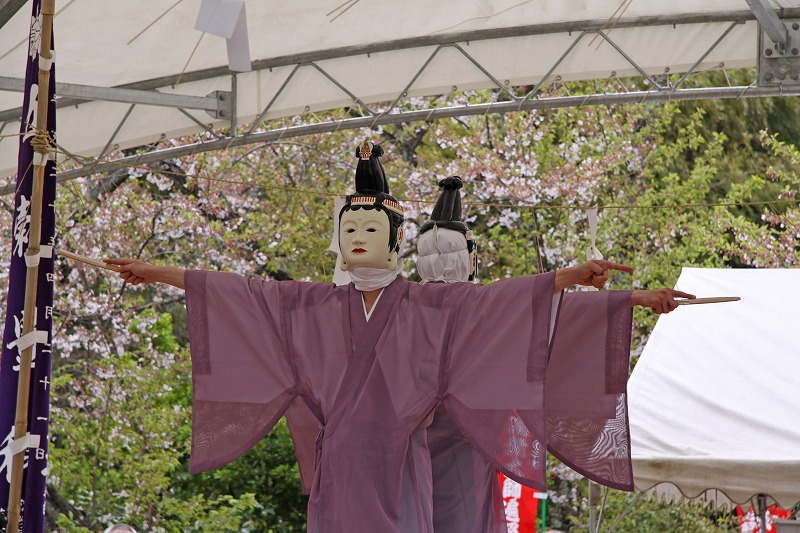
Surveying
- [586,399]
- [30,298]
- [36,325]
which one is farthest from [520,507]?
[30,298]

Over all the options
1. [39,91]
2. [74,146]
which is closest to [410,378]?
[39,91]

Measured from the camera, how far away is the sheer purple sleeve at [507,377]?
275cm

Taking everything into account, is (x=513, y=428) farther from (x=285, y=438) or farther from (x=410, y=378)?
(x=285, y=438)

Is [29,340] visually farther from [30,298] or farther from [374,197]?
[374,197]

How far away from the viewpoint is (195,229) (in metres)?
7.80

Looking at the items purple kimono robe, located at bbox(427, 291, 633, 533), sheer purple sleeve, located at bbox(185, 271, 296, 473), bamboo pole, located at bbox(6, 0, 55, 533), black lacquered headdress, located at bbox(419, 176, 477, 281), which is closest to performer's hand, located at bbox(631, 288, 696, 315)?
purple kimono robe, located at bbox(427, 291, 633, 533)

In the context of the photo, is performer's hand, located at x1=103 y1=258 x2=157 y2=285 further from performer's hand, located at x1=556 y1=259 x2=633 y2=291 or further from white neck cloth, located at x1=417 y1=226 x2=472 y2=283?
performer's hand, located at x1=556 y1=259 x2=633 y2=291

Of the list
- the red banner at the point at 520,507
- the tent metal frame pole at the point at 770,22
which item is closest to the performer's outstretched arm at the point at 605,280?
the tent metal frame pole at the point at 770,22

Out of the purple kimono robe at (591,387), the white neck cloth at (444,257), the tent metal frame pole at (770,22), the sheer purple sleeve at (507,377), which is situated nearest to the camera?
the sheer purple sleeve at (507,377)

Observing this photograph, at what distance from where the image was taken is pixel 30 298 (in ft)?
9.65

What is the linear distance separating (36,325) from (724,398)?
2.57 m

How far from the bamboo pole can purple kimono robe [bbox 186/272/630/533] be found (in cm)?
44

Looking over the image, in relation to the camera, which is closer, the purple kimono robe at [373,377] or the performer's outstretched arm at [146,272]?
the purple kimono robe at [373,377]

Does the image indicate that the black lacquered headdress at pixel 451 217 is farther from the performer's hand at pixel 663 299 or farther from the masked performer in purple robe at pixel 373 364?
the performer's hand at pixel 663 299
